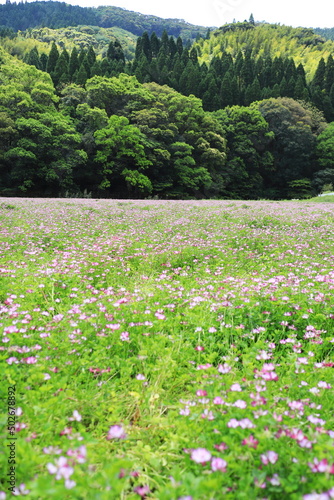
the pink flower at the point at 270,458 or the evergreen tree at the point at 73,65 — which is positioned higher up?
the evergreen tree at the point at 73,65

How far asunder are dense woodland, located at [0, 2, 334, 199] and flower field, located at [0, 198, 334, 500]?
3199cm

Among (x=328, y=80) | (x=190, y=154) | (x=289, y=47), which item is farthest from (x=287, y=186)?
(x=289, y=47)

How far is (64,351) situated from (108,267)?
2.96m

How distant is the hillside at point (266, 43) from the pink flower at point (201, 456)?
401ft

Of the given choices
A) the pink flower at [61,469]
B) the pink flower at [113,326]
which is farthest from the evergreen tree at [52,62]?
the pink flower at [61,469]

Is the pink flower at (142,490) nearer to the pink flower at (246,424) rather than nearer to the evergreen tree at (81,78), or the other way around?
the pink flower at (246,424)

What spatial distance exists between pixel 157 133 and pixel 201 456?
136 feet

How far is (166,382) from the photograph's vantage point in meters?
2.72

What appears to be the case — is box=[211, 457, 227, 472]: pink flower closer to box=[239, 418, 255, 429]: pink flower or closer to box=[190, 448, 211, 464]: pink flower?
box=[190, 448, 211, 464]: pink flower

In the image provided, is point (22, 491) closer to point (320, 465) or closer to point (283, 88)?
point (320, 465)

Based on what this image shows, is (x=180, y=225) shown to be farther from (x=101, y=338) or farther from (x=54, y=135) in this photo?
(x=54, y=135)

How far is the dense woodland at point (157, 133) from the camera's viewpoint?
112ft

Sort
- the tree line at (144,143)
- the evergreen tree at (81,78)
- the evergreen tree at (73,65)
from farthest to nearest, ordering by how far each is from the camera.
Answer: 1. the evergreen tree at (73,65)
2. the evergreen tree at (81,78)
3. the tree line at (144,143)

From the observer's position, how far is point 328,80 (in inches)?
2761
